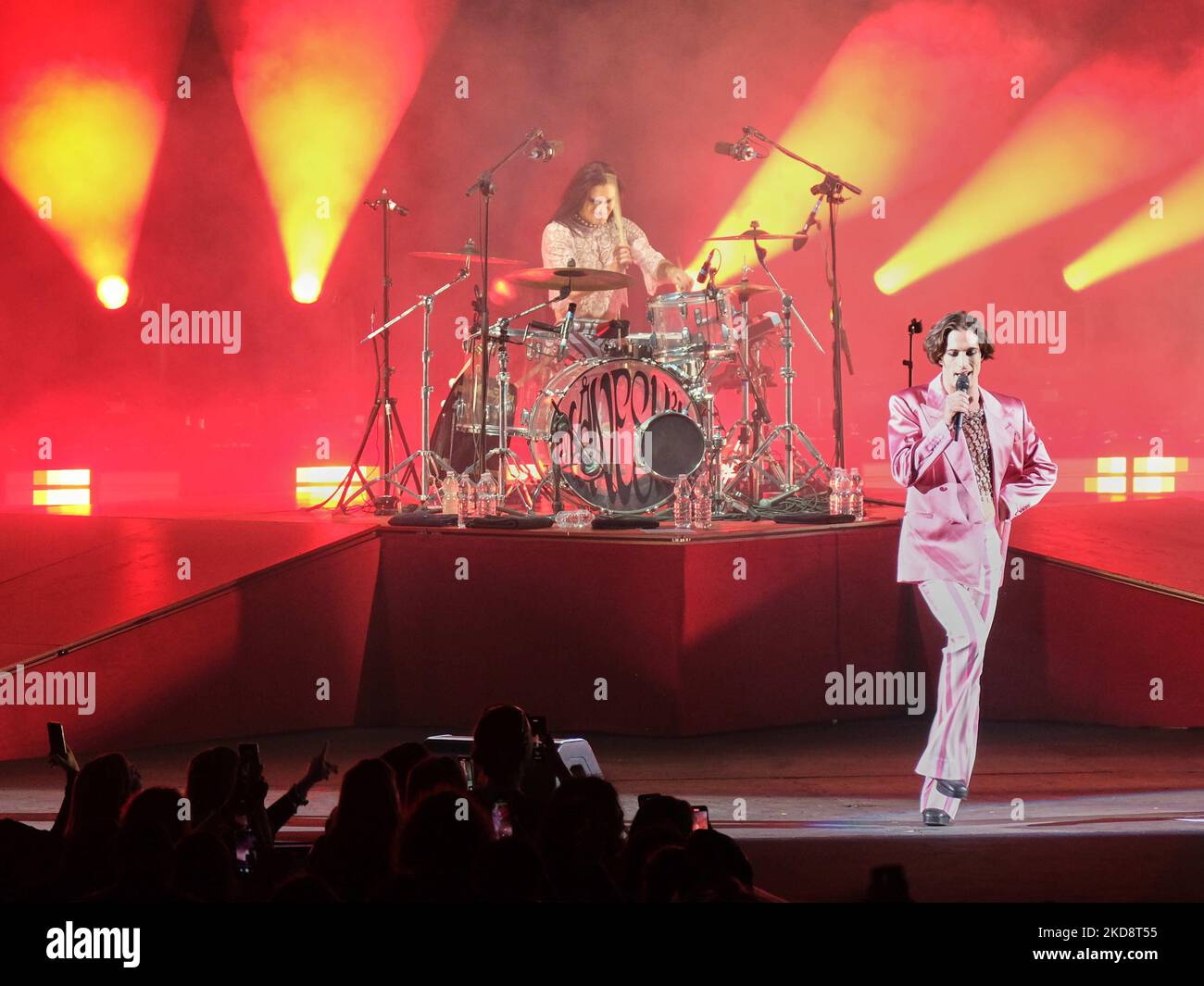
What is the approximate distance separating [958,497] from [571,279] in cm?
339

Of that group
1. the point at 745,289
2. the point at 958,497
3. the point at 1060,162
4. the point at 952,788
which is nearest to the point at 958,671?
the point at 952,788

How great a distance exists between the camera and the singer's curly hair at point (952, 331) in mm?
3523

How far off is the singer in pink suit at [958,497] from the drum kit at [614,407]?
1.71 meters

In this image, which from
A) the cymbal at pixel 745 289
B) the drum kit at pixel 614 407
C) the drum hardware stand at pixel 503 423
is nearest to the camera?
the drum kit at pixel 614 407

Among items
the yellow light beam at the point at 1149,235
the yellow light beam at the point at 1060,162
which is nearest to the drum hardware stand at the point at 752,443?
the yellow light beam at the point at 1060,162

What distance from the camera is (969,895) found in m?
3.08

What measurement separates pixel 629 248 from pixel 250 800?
5.72 metres

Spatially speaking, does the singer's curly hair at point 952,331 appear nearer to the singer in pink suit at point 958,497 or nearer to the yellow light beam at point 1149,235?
the singer in pink suit at point 958,497

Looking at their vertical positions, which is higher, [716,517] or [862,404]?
[862,404]

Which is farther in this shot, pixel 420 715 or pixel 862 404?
pixel 862 404

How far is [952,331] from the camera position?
3.52 meters
